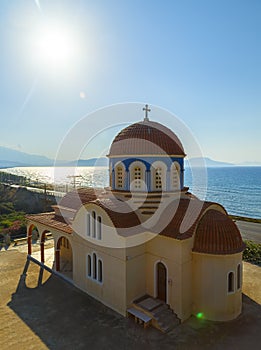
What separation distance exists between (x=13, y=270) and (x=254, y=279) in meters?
16.3

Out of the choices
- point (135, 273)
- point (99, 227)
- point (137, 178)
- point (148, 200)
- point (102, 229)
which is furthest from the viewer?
point (137, 178)

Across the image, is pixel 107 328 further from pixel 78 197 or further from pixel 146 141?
pixel 78 197

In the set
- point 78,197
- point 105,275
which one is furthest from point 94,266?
point 78,197

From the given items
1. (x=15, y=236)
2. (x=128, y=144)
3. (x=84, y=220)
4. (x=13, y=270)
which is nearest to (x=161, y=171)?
(x=128, y=144)

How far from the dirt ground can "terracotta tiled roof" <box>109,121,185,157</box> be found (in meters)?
8.85

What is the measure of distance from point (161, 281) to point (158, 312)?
1514 millimetres

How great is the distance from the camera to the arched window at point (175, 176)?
1634cm

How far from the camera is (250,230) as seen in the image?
31969mm

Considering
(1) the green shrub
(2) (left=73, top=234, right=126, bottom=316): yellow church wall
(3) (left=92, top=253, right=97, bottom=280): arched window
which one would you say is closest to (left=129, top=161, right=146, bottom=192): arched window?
(2) (left=73, top=234, right=126, bottom=316): yellow church wall

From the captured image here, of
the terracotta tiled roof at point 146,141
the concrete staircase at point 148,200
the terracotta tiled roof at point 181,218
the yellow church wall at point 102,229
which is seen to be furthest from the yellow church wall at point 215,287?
the terracotta tiled roof at point 146,141

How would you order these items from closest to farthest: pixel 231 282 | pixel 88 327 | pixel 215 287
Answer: pixel 88 327 → pixel 215 287 → pixel 231 282

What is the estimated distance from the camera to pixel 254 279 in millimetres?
16750

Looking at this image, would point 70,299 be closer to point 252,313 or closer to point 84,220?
point 84,220

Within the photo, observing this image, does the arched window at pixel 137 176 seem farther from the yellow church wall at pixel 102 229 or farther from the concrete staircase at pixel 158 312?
the concrete staircase at pixel 158 312
